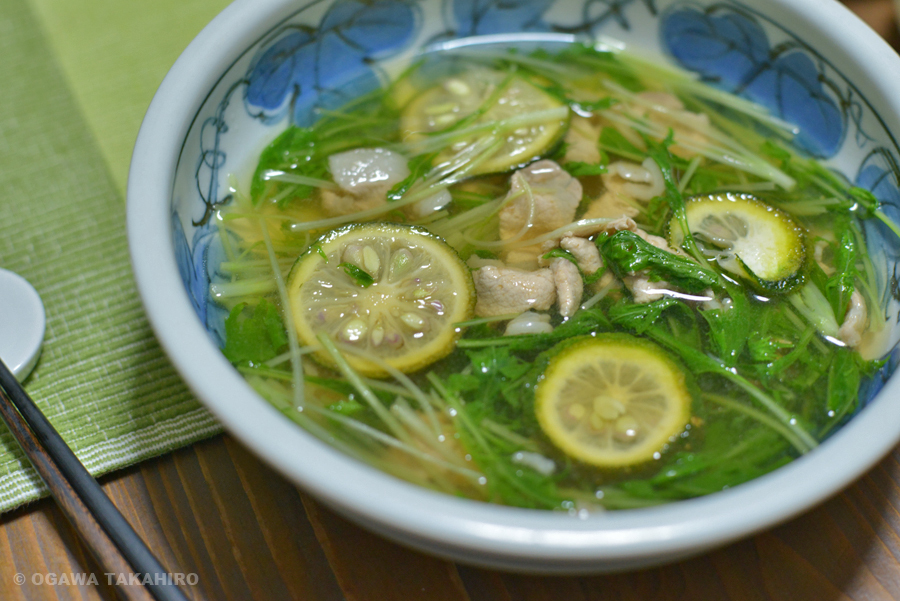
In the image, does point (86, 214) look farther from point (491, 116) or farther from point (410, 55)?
point (491, 116)

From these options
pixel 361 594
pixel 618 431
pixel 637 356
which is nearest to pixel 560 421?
pixel 618 431

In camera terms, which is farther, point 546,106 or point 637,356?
point 546,106

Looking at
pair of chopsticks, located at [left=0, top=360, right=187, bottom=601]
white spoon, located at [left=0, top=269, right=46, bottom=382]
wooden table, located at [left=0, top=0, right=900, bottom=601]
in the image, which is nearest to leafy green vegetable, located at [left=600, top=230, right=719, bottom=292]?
wooden table, located at [left=0, top=0, right=900, bottom=601]

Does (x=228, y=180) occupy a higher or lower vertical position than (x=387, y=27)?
lower

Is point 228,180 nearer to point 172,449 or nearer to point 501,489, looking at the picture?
point 172,449

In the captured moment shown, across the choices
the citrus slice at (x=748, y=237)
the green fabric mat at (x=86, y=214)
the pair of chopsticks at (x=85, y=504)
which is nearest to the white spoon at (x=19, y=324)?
the green fabric mat at (x=86, y=214)

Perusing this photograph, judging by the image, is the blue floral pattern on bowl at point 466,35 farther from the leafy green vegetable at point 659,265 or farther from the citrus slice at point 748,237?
the leafy green vegetable at point 659,265

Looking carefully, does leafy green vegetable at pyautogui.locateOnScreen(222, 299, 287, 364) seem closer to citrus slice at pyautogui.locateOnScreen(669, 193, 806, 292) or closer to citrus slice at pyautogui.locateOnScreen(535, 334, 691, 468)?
citrus slice at pyautogui.locateOnScreen(535, 334, 691, 468)
